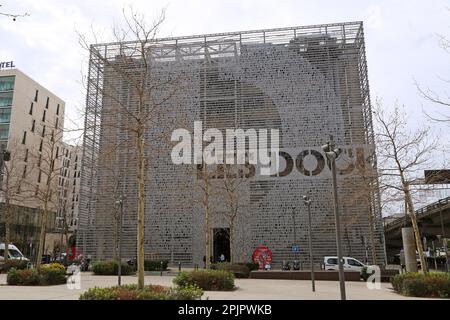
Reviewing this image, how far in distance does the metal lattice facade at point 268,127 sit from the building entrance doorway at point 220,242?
10.4 feet

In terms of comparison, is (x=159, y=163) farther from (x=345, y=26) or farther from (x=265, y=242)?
(x=345, y=26)

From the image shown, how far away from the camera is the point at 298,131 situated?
120ft

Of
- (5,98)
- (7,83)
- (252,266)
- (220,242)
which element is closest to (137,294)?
(252,266)

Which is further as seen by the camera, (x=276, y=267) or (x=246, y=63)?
(x=246, y=63)

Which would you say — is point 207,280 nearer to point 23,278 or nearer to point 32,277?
point 32,277

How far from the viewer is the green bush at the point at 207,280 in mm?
15664

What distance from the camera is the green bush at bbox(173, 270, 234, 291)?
15.7 metres

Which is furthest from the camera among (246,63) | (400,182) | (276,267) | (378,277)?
(246,63)

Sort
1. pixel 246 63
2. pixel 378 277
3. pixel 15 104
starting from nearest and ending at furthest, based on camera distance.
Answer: pixel 378 277 < pixel 246 63 < pixel 15 104

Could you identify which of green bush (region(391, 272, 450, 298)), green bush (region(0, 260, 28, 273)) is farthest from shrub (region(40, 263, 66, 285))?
green bush (region(391, 272, 450, 298))

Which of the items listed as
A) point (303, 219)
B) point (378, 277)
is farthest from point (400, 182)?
point (303, 219)

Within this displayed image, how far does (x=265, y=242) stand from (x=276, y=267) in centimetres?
229

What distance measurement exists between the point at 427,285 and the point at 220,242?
96.9ft

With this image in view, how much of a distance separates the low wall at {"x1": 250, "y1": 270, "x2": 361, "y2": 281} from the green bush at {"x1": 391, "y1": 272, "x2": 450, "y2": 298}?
26.9ft
